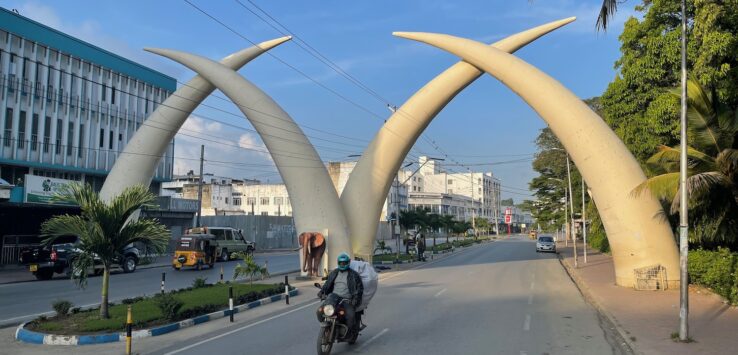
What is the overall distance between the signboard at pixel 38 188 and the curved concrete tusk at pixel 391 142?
15.5m

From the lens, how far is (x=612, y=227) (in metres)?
20.1

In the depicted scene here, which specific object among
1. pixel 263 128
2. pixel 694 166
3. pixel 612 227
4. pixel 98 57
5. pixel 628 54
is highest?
pixel 98 57

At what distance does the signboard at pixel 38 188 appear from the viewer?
97.6 ft

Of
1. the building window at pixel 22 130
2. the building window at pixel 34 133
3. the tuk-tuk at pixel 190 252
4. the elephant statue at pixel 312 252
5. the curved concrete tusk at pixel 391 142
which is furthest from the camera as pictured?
the building window at pixel 34 133

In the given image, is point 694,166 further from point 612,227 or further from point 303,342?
point 303,342

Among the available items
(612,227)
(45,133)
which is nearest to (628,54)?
(612,227)

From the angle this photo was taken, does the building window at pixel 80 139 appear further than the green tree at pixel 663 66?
Yes

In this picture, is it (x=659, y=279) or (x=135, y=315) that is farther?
(x=659, y=279)

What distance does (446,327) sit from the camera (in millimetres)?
11367

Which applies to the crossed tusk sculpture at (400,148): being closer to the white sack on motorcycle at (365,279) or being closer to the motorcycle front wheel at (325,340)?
the white sack on motorcycle at (365,279)

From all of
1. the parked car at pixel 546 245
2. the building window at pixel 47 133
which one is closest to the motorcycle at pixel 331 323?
the building window at pixel 47 133

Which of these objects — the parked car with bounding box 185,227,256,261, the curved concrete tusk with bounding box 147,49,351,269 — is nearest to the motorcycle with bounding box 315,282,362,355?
the curved concrete tusk with bounding box 147,49,351,269

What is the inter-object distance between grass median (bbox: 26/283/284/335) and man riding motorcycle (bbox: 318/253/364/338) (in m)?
4.57

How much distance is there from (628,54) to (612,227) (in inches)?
302
